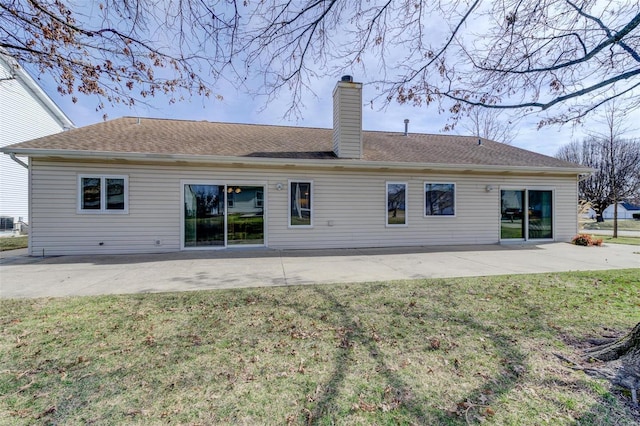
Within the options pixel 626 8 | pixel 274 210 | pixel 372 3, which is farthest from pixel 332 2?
pixel 274 210

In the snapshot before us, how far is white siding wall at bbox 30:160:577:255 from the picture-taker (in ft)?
26.4

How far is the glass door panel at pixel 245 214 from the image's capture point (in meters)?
8.99

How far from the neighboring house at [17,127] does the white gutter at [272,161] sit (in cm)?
981

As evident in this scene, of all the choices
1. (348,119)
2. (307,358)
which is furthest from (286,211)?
(307,358)

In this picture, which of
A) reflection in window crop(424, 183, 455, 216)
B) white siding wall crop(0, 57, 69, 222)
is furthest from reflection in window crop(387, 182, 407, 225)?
white siding wall crop(0, 57, 69, 222)

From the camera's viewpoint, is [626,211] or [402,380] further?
[626,211]

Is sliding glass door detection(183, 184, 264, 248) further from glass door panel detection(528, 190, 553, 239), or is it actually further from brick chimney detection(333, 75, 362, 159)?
glass door panel detection(528, 190, 553, 239)

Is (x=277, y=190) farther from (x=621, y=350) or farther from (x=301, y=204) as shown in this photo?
(x=621, y=350)

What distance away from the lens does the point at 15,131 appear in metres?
15.4

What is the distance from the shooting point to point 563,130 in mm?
5004

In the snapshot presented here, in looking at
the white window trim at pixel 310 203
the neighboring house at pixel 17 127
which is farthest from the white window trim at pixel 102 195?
the neighboring house at pixel 17 127

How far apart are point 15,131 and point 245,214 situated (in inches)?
613

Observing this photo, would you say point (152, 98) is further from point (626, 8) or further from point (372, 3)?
point (626, 8)

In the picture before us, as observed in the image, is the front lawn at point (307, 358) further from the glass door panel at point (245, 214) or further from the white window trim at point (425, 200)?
the white window trim at point (425, 200)
